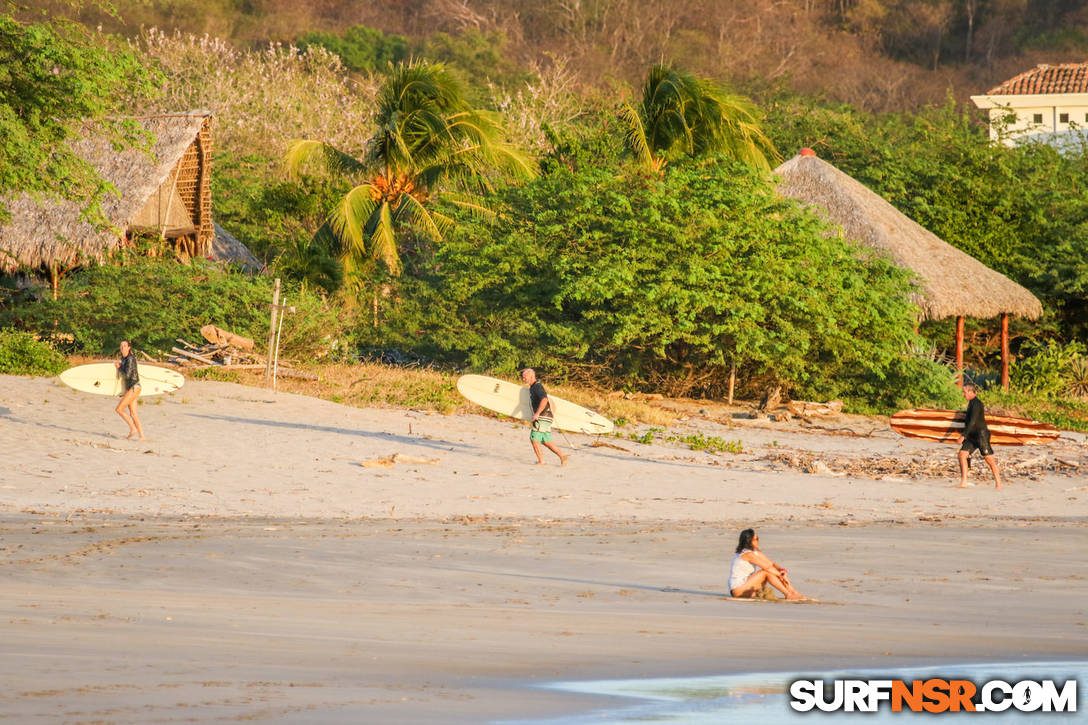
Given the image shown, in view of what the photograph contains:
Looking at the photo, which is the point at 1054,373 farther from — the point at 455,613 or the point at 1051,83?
the point at 1051,83

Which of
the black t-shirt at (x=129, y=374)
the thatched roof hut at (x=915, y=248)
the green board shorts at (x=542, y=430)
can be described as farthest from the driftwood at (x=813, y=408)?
the black t-shirt at (x=129, y=374)

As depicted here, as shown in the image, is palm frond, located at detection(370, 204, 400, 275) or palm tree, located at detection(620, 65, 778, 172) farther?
palm frond, located at detection(370, 204, 400, 275)

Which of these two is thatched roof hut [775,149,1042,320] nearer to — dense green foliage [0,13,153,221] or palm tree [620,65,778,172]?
palm tree [620,65,778,172]

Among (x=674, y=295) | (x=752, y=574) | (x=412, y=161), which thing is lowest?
(x=752, y=574)

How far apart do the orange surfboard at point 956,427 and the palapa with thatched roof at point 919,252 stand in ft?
22.9

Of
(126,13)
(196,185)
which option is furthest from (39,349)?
(126,13)

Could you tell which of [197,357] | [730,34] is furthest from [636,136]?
[730,34]

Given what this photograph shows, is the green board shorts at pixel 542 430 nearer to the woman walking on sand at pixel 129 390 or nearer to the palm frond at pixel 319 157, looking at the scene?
the woman walking on sand at pixel 129 390

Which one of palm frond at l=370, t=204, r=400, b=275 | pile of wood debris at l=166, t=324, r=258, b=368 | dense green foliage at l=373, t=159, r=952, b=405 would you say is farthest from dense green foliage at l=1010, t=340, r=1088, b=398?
pile of wood debris at l=166, t=324, r=258, b=368

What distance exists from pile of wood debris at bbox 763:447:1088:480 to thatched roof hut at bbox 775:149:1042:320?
6453 millimetres

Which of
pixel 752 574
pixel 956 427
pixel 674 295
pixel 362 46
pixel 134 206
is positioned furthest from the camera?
pixel 362 46

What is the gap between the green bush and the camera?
65.6ft

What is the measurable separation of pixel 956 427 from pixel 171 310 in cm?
1240

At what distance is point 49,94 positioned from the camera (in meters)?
17.4
